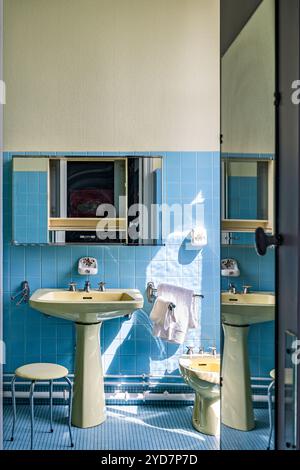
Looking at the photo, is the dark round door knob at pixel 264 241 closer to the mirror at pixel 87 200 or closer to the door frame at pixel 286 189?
the door frame at pixel 286 189

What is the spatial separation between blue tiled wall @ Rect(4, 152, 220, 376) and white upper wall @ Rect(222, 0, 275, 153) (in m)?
1.32

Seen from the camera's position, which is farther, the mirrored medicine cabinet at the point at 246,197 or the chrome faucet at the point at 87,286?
the chrome faucet at the point at 87,286

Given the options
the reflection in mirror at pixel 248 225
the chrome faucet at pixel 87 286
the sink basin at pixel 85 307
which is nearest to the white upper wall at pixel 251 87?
the reflection in mirror at pixel 248 225

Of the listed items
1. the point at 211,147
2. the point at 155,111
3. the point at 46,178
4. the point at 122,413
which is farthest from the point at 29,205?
the point at 122,413

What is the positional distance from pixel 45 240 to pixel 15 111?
32.3 inches

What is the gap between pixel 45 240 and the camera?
Answer: 95.0 inches

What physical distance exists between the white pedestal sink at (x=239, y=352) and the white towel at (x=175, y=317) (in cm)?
107

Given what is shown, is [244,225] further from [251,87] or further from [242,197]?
[251,87]

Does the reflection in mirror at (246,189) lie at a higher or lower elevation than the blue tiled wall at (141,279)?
higher

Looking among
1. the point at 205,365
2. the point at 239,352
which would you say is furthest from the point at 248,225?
the point at 205,365

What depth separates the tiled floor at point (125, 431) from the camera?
1.98 metres

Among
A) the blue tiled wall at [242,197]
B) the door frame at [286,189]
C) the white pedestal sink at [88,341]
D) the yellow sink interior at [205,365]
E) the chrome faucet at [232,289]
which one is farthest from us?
the yellow sink interior at [205,365]

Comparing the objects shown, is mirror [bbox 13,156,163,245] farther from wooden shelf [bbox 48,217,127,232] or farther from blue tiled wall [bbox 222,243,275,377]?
blue tiled wall [bbox 222,243,275,377]

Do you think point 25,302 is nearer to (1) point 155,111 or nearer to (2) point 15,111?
(2) point 15,111
